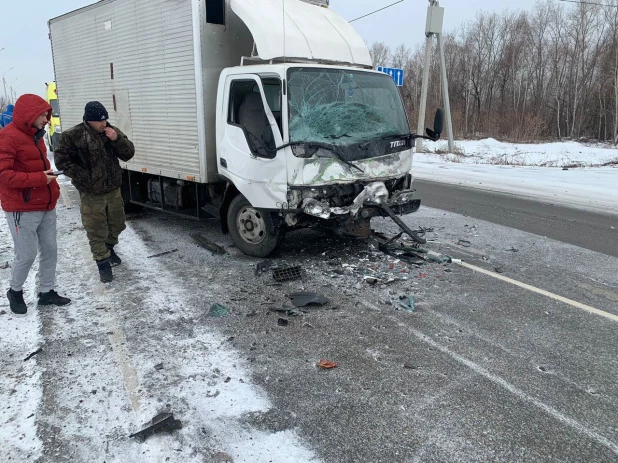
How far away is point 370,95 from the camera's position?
578 cm

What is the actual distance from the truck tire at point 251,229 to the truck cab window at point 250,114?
782 millimetres

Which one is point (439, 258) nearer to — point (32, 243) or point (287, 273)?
point (287, 273)

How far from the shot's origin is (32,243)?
13.7ft

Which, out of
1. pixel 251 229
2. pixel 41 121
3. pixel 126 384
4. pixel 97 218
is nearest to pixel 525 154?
pixel 251 229

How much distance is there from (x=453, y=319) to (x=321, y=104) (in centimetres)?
284

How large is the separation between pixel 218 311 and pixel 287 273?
43.6 inches

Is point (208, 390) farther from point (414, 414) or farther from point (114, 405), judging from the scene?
point (414, 414)

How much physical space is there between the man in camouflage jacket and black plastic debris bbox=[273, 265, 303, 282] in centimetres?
188

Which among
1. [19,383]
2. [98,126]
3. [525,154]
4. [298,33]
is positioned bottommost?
[19,383]

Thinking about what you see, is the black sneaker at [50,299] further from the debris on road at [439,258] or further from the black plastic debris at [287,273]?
the debris on road at [439,258]

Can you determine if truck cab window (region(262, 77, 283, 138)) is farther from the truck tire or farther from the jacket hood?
the jacket hood

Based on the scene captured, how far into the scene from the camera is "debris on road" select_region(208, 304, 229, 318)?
428 cm

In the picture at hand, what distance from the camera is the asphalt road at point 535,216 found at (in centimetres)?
711

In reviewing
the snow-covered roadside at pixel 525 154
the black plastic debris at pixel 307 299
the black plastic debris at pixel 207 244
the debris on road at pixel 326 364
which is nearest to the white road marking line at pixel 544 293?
the black plastic debris at pixel 307 299
